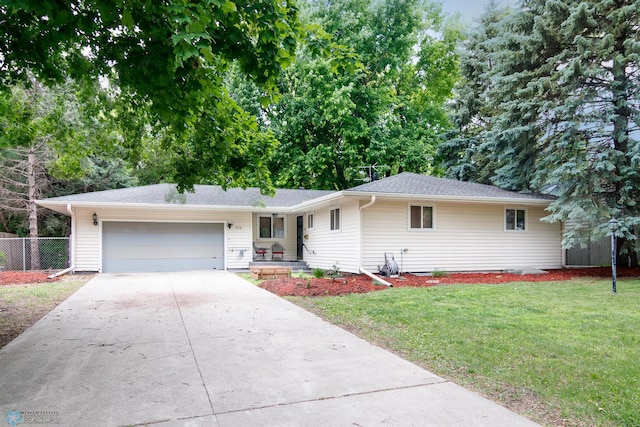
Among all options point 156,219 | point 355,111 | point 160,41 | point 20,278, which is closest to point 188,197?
point 156,219

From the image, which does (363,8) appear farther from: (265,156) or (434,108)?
(265,156)

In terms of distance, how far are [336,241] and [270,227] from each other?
441cm

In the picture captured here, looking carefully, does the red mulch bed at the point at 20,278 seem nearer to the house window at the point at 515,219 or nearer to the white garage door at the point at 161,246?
the white garage door at the point at 161,246

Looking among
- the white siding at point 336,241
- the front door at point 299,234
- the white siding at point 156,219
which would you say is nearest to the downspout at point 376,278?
the white siding at point 336,241

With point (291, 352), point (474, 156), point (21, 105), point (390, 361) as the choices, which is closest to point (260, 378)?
point (291, 352)

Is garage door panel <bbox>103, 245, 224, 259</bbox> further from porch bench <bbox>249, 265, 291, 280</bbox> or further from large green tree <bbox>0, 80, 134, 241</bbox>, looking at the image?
porch bench <bbox>249, 265, 291, 280</bbox>

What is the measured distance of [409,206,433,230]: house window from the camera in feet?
41.3

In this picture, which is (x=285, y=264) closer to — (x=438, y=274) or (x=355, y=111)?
(x=438, y=274)

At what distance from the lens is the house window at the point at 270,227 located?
16859mm

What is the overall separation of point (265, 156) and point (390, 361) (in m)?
5.40

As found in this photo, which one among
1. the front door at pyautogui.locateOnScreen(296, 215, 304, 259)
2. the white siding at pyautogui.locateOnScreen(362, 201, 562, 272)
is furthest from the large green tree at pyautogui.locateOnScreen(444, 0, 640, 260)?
the front door at pyautogui.locateOnScreen(296, 215, 304, 259)

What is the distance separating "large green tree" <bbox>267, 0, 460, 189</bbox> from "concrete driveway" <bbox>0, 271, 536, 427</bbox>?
15.9 m

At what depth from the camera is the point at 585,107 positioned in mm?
12859

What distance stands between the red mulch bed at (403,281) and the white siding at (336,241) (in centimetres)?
75
